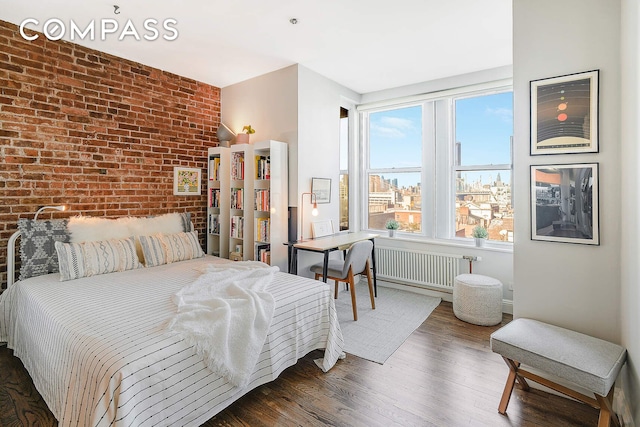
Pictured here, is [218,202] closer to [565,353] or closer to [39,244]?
[39,244]

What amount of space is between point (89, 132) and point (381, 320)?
3445mm

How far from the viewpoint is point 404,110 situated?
14.2ft

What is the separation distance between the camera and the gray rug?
260 centimetres

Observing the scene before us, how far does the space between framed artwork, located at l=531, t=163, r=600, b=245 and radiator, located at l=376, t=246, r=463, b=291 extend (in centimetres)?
169

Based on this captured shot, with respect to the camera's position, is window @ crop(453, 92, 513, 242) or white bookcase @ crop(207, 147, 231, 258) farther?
white bookcase @ crop(207, 147, 231, 258)

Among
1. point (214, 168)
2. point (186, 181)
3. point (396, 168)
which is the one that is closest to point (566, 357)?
point (396, 168)

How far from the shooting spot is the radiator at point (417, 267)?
3.76m

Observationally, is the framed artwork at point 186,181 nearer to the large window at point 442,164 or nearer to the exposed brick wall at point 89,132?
the exposed brick wall at point 89,132

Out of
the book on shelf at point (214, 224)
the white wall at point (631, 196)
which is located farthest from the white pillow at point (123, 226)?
the white wall at point (631, 196)

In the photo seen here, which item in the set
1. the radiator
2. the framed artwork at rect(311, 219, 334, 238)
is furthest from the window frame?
the framed artwork at rect(311, 219, 334, 238)

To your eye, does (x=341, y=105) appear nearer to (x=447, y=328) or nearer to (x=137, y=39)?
(x=137, y=39)

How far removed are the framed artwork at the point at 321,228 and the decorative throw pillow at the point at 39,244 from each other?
7.77 ft

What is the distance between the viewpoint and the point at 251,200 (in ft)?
11.7

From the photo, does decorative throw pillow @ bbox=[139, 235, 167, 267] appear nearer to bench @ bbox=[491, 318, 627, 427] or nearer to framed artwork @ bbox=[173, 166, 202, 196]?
framed artwork @ bbox=[173, 166, 202, 196]
